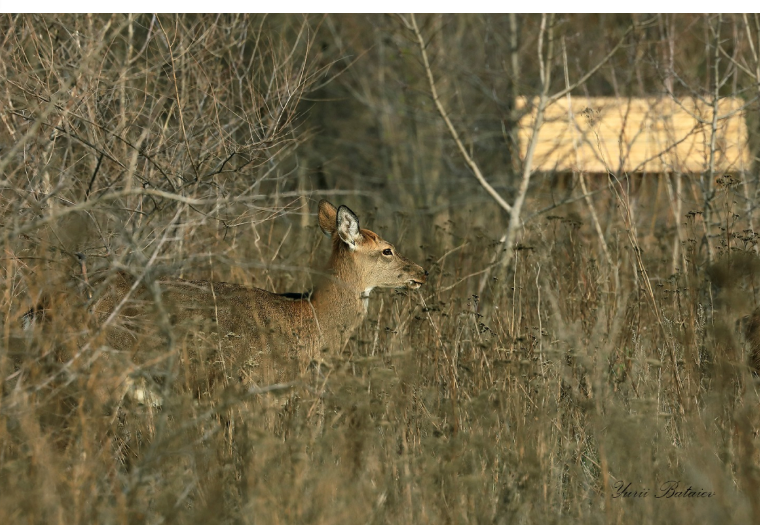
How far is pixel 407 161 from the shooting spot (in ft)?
56.3

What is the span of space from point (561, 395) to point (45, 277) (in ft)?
9.58

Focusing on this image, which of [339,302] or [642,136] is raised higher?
[642,136]

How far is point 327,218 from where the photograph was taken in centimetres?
707

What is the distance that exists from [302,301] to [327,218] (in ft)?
3.49

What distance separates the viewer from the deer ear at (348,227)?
6.66 metres

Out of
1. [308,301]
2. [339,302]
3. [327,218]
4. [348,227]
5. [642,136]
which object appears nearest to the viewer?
[308,301]

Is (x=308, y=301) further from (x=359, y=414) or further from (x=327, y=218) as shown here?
(x=359, y=414)

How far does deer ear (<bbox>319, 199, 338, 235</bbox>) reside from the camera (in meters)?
7.02
